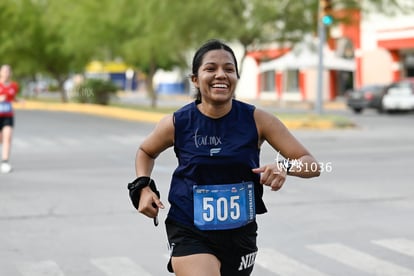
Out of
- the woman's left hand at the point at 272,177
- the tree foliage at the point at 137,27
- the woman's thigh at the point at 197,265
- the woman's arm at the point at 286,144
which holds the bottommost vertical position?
the woman's thigh at the point at 197,265

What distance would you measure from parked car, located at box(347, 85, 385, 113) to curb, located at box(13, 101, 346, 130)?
34.4ft

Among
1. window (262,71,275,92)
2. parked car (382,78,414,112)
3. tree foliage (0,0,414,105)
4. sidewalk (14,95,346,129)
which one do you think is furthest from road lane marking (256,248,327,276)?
window (262,71,275,92)

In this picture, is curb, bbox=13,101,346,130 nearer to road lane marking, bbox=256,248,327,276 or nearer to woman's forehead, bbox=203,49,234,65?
road lane marking, bbox=256,248,327,276

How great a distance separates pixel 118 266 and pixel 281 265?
1.34 metres

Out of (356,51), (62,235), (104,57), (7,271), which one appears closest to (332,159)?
(62,235)

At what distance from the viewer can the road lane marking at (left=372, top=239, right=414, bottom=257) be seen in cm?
826

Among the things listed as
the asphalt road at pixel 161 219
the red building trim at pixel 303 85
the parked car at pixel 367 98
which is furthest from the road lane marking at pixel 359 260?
the red building trim at pixel 303 85

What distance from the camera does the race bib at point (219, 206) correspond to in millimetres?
4535

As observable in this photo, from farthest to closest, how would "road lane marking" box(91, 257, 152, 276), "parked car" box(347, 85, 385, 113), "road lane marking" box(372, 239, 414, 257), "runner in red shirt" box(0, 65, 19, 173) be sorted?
"parked car" box(347, 85, 385, 113), "runner in red shirt" box(0, 65, 19, 173), "road lane marking" box(372, 239, 414, 257), "road lane marking" box(91, 257, 152, 276)

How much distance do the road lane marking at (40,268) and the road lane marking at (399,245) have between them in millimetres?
2964

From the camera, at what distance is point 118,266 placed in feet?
25.3

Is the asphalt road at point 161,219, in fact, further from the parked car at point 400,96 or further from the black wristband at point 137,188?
the parked car at point 400,96

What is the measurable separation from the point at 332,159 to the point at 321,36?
33.3 ft

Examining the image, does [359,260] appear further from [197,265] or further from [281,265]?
[197,265]
